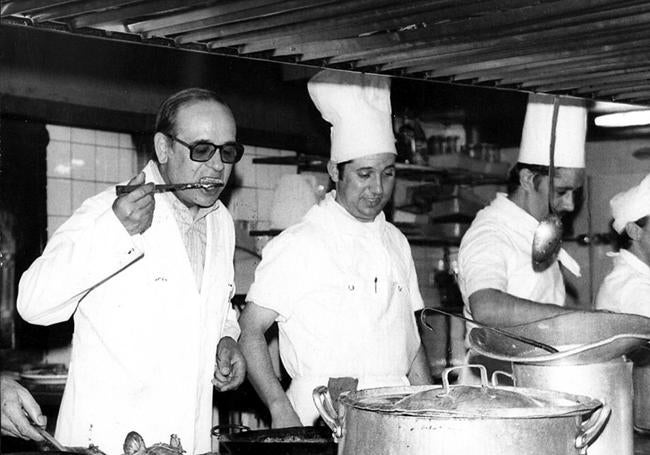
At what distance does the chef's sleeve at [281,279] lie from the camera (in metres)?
3.30

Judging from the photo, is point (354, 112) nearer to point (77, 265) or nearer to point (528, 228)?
point (528, 228)

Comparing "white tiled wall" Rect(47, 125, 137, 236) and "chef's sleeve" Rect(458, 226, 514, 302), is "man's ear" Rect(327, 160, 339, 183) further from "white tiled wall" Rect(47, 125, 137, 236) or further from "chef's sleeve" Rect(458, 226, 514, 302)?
"white tiled wall" Rect(47, 125, 137, 236)

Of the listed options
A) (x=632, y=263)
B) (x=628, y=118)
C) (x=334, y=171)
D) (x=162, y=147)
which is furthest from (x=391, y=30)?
(x=628, y=118)

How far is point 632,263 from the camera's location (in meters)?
3.81

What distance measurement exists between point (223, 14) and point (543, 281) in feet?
7.78

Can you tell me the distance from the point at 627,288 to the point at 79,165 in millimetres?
3114

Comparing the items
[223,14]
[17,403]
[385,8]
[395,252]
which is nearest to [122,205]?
[17,403]

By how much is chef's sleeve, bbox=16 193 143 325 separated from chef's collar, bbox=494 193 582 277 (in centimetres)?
196

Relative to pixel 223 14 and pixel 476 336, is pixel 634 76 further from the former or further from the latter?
pixel 223 14

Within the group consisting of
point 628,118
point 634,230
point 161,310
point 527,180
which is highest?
point 628,118

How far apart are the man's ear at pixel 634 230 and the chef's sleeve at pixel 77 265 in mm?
2452

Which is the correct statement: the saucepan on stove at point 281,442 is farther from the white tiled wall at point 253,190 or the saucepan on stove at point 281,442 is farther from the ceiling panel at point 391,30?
the white tiled wall at point 253,190

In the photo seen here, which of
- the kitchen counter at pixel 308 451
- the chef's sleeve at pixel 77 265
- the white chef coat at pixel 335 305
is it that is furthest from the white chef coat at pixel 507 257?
the chef's sleeve at pixel 77 265

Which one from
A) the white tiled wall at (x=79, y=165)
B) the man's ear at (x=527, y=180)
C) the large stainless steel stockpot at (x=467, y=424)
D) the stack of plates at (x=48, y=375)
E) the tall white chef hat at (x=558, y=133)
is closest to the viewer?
the large stainless steel stockpot at (x=467, y=424)
